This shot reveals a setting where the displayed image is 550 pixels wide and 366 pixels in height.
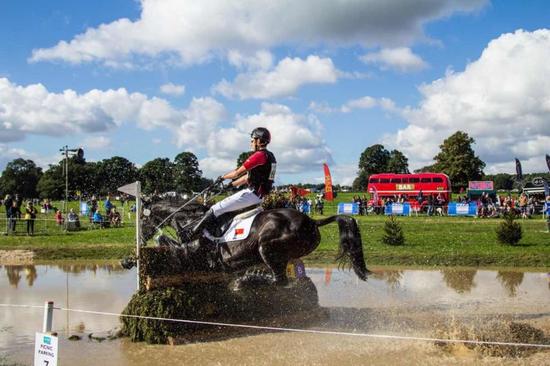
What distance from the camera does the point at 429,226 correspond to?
27.1 metres

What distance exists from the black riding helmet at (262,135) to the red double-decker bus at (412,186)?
41.6 m

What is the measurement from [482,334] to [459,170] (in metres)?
69.0

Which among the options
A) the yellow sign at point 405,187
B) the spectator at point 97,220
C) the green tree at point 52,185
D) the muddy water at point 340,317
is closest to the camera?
the muddy water at point 340,317

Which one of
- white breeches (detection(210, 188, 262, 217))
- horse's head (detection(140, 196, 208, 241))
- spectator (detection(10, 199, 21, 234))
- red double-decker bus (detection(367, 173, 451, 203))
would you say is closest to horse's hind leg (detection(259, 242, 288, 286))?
white breeches (detection(210, 188, 262, 217))

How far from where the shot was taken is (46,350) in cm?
535

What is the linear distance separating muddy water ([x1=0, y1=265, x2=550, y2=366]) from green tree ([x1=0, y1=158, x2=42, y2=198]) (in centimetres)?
12004

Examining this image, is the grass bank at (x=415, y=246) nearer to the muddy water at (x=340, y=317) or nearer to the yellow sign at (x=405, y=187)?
the muddy water at (x=340, y=317)

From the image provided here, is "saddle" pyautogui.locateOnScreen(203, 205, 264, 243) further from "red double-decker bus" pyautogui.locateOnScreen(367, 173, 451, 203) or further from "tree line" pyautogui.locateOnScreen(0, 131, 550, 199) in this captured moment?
"tree line" pyautogui.locateOnScreen(0, 131, 550, 199)

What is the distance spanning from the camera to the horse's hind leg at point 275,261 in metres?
Answer: 8.59

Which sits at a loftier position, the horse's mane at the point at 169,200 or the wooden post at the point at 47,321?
the horse's mane at the point at 169,200

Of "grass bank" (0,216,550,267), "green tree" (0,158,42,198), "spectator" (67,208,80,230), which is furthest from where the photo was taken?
"green tree" (0,158,42,198)

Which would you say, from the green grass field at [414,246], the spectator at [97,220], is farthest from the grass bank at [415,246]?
the spectator at [97,220]

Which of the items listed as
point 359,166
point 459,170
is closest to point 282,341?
point 459,170

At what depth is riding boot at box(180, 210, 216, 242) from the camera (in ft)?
29.8
